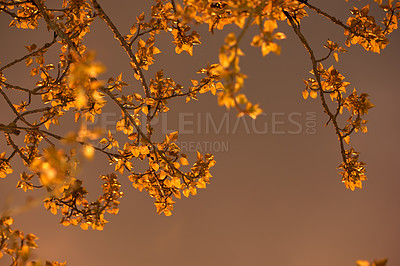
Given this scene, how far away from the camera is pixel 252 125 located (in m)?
2.57

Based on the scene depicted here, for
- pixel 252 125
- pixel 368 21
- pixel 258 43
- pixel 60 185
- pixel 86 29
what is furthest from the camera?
pixel 252 125

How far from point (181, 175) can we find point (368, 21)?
0.98 metres

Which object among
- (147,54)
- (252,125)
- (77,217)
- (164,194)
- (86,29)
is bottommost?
(77,217)

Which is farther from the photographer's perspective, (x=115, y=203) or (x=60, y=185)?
(x=115, y=203)

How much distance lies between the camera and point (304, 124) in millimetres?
2586

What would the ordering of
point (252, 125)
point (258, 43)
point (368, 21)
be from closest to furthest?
point (258, 43) → point (368, 21) → point (252, 125)

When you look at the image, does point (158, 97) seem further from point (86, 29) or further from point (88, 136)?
point (88, 136)

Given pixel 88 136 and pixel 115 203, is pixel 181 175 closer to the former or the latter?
pixel 115 203

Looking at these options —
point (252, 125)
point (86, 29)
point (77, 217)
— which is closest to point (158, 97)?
point (86, 29)

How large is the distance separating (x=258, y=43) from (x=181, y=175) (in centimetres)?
62

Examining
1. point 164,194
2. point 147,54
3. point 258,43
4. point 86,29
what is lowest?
point 164,194

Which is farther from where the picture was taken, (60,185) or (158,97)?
(158,97)

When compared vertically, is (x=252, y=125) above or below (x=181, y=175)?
above

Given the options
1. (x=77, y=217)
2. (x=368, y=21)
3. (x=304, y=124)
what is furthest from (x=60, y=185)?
(x=304, y=124)
